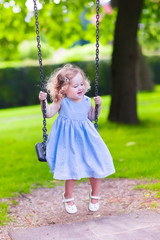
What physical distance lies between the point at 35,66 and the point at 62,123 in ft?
46.7

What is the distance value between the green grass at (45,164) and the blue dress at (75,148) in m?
1.33

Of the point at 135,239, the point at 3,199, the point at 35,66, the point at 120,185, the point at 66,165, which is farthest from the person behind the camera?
the point at 35,66

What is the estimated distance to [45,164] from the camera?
6199 mm

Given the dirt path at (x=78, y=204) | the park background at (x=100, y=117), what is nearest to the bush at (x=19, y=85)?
the park background at (x=100, y=117)

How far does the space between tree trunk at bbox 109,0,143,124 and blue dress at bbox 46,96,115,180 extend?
5.56 meters

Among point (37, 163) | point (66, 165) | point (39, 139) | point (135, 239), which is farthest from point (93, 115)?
point (39, 139)

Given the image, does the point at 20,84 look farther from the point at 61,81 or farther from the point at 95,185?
the point at 95,185

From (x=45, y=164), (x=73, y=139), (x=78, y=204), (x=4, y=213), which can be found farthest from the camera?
(x=45, y=164)

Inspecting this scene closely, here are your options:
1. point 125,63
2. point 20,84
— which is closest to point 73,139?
point 125,63

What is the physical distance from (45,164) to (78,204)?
6.79ft

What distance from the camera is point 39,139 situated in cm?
878

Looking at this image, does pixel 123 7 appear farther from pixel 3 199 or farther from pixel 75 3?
pixel 3 199

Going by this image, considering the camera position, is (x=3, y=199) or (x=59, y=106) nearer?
(x=59, y=106)

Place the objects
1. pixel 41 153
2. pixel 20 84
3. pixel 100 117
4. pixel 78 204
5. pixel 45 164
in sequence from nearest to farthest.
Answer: pixel 41 153 → pixel 78 204 → pixel 45 164 → pixel 100 117 → pixel 20 84
